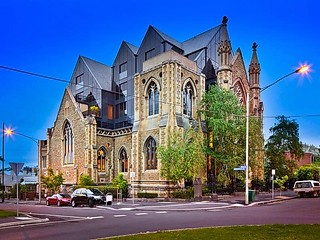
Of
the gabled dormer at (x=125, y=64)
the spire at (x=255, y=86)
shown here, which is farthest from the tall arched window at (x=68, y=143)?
the spire at (x=255, y=86)

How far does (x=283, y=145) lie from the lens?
167 ft

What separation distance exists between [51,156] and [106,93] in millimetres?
12555

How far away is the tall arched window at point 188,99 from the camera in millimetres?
39375

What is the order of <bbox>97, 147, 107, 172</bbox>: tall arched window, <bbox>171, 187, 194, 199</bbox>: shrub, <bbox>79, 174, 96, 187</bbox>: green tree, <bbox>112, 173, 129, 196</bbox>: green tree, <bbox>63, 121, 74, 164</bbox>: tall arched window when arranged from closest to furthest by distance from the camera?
<bbox>171, 187, 194, 199</bbox>: shrub → <bbox>112, 173, 129, 196</bbox>: green tree → <bbox>79, 174, 96, 187</bbox>: green tree → <bbox>97, 147, 107, 172</bbox>: tall arched window → <bbox>63, 121, 74, 164</bbox>: tall arched window

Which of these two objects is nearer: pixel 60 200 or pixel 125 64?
pixel 60 200

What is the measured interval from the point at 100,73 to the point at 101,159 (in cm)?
1593

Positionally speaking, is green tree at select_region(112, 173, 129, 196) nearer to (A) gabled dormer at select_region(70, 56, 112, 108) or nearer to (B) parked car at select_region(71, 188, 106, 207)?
(B) parked car at select_region(71, 188, 106, 207)

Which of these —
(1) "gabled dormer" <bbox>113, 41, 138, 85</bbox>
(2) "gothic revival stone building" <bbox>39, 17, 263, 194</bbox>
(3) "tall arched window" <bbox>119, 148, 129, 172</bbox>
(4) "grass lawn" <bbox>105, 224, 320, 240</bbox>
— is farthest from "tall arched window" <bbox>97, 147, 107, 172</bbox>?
(4) "grass lawn" <bbox>105, 224, 320, 240</bbox>

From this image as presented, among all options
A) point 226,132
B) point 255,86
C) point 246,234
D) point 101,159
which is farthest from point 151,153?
point 246,234

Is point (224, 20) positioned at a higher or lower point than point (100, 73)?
higher

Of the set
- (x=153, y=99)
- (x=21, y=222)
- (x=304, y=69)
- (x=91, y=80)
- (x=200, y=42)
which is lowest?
(x=21, y=222)

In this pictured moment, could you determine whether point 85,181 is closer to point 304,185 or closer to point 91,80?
point 91,80

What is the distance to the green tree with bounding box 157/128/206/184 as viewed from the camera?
3262 cm

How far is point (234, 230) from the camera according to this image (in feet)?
35.8
